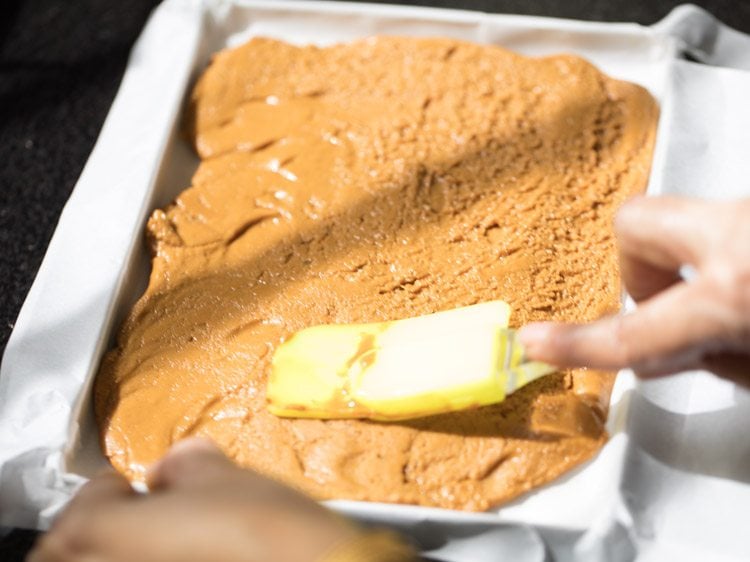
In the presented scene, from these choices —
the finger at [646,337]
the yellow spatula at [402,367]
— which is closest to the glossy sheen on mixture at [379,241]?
the yellow spatula at [402,367]

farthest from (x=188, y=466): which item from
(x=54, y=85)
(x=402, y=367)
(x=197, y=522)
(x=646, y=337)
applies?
(x=54, y=85)

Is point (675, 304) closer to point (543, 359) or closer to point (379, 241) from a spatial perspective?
point (543, 359)

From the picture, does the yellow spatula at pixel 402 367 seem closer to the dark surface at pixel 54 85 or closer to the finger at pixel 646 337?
the finger at pixel 646 337

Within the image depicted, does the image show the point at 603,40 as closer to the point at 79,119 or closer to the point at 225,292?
the point at 225,292

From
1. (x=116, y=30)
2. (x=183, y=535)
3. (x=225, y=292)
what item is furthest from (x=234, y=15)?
(x=183, y=535)

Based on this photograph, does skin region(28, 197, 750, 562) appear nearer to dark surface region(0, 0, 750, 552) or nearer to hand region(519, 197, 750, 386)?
hand region(519, 197, 750, 386)

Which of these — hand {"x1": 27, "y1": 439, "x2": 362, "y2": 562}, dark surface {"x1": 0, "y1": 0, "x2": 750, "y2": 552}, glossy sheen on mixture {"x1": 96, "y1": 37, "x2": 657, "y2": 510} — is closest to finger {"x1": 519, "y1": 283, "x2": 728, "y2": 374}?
glossy sheen on mixture {"x1": 96, "y1": 37, "x2": 657, "y2": 510}
